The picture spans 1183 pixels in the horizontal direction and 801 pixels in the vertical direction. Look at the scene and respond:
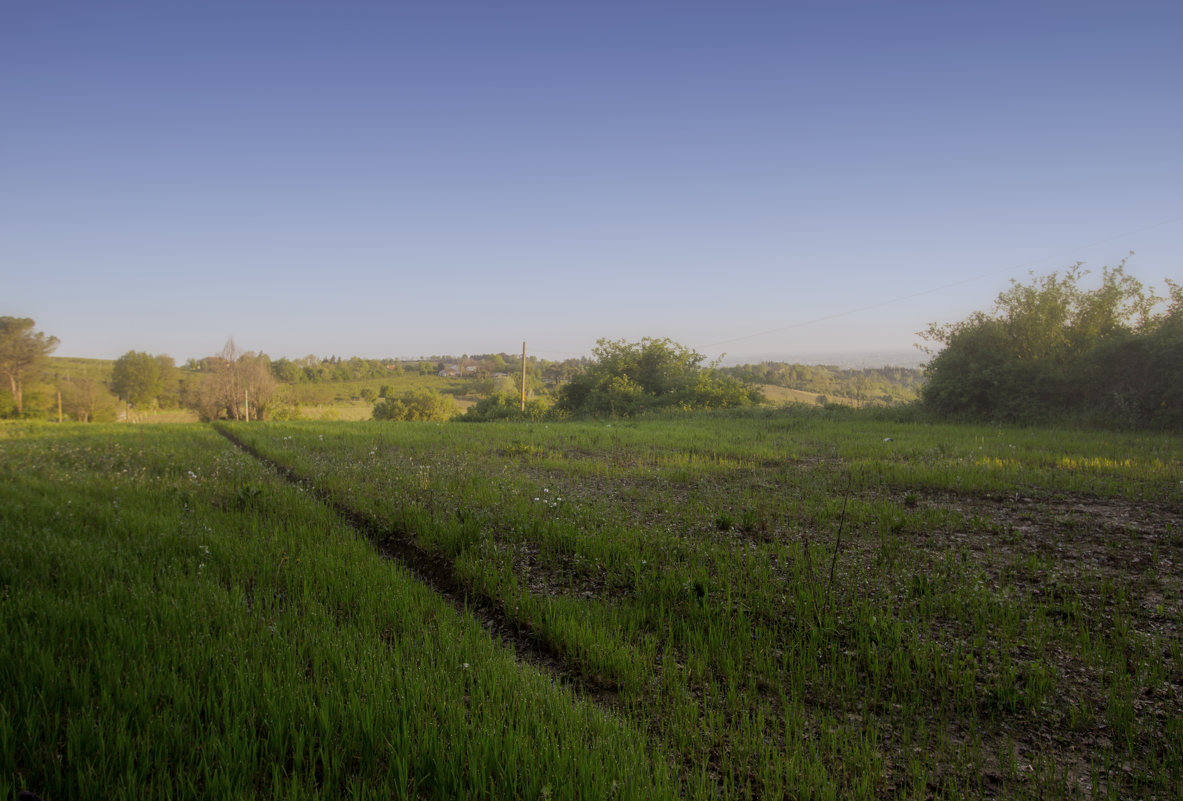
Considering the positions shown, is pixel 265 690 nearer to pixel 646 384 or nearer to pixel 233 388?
pixel 646 384

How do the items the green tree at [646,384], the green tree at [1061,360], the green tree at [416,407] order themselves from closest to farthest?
the green tree at [1061,360] → the green tree at [646,384] → the green tree at [416,407]

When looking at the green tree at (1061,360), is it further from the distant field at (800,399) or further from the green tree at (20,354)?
the green tree at (20,354)

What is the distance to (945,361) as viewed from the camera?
22.9 metres

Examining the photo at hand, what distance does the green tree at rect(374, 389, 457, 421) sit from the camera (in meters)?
66.1

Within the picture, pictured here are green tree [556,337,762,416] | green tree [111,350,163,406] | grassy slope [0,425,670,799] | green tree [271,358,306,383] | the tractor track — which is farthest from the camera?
green tree [271,358,306,383]

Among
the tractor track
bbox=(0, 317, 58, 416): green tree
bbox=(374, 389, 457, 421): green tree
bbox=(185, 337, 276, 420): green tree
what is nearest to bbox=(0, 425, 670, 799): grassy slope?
the tractor track

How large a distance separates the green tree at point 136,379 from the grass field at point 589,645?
93.6 metres

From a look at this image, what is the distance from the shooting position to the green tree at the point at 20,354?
1980 inches

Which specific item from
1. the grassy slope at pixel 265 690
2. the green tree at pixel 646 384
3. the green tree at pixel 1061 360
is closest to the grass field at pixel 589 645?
the grassy slope at pixel 265 690

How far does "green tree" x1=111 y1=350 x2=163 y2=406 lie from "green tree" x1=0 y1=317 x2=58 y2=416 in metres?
23.7

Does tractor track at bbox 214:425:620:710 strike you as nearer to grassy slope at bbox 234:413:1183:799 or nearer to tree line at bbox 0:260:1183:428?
grassy slope at bbox 234:413:1183:799

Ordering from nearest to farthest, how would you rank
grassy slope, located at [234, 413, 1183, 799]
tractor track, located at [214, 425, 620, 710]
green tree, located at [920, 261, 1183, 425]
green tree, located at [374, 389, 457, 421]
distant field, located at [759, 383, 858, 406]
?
1. grassy slope, located at [234, 413, 1183, 799]
2. tractor track, located at [214, 425, 620, 710]
3. green tree, located at [920, 261, 1183, 425]
4. distant field, located at [759, 383, 858, 406]
5. green tree, located at [374, 389, 457, 421]

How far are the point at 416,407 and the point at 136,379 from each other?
5109 centimetres

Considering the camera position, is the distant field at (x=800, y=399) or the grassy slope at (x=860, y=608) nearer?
the grassy slope at (x=860, y=608)
